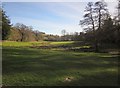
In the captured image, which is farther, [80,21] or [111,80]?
[80,21]

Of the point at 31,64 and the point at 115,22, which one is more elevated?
the point at 115,22

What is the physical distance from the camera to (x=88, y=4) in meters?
58.0

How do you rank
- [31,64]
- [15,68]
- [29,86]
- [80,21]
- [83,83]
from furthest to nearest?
1. [80,21]
2. [31,64]
3. [15,68]
4. [83,83]
5. [29,86]

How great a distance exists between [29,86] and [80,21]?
43493 mm

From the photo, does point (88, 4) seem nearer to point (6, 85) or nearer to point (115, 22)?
point (115, 22)

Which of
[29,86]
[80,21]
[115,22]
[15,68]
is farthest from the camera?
[80,21]

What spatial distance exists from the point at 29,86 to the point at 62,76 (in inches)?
148

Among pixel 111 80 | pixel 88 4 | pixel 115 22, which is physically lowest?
pixel 111 80

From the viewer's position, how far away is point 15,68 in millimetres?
19781

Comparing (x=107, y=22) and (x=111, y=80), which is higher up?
(x=107, y=22)

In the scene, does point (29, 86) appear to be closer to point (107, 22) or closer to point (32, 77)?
point (32, 77)

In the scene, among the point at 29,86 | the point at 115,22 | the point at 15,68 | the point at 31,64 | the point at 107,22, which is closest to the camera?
the point at 29,86

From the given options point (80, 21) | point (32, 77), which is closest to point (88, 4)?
point (80, 21)

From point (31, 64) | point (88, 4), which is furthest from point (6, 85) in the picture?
point (88, 4)
